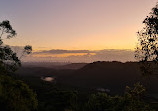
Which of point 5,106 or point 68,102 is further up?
point 5,106

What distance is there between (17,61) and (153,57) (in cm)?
3168

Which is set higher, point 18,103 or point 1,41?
point 1,41

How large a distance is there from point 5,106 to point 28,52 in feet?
83.5

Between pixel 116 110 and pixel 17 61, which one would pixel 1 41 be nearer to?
pixel 17 61

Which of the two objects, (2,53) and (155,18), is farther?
(2,53)

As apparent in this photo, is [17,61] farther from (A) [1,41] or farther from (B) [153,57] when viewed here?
(B) [153,57]

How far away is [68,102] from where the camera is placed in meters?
64.0

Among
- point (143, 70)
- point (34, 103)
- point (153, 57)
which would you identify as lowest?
point (34, 103)

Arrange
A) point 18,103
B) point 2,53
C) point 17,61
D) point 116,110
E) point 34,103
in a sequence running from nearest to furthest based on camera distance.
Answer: point 18,103 → point 34,103 → point 2,53 → point 17,61 → point 116,110

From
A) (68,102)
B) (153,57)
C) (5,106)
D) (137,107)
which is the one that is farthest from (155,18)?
(68,102)

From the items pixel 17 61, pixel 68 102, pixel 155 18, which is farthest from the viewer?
pixel 68 102

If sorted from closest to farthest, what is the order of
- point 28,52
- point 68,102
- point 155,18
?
point 155,18 → point 28,52 → point 68,102

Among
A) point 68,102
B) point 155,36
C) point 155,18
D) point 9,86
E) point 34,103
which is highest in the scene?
point 155,18

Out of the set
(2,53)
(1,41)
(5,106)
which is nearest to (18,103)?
(5,106)
